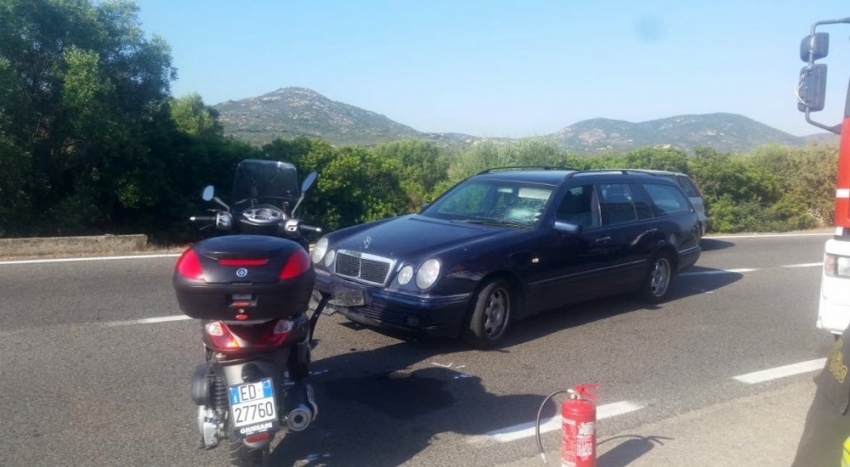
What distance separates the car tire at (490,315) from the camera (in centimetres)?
708

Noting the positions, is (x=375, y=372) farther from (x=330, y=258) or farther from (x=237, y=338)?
(x=237, y=338)

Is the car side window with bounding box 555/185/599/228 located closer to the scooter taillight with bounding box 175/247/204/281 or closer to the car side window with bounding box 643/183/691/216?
the car side window with bounding box 643/183/691/216

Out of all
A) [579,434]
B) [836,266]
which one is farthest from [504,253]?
[579,434]

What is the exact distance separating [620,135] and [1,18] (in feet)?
136

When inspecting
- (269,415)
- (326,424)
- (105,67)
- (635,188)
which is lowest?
(326,424)

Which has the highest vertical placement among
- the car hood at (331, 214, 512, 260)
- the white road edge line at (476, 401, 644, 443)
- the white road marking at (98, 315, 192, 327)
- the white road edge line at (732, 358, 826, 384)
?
the car hood at (331, 214, 512, 260)

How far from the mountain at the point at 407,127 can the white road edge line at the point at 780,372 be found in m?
33.8

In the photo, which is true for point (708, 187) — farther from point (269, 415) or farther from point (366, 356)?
point (269, 415)

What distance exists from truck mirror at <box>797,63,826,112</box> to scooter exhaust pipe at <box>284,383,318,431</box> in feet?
17.7

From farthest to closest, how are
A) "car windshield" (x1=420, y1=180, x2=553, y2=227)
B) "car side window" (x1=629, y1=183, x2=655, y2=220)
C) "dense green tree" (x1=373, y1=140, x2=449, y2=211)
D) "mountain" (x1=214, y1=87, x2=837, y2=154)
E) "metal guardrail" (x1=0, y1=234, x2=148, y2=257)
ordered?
"mountain" (x1=214, y1=87, x2=837, y2=154)
"dense green tree" (x1=373, y1=140, x2=449, y2=211)
"metal guardrail" (x1=0, y1=234, x2=148, y2=257)
"car side window" (x1=629, y1=183, x2=655, y2=220)
"car windshield" (x1=420, y1=180, x2=553, y2=227)

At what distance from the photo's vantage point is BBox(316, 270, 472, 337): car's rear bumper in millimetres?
6711

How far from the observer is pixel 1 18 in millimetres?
13570

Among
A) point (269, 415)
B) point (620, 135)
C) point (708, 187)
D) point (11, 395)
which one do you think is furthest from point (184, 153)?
point (620, 135)

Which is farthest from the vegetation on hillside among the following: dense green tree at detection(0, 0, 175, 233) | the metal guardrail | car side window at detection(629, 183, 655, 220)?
car side window at detection(629, 183, 655, 220)
